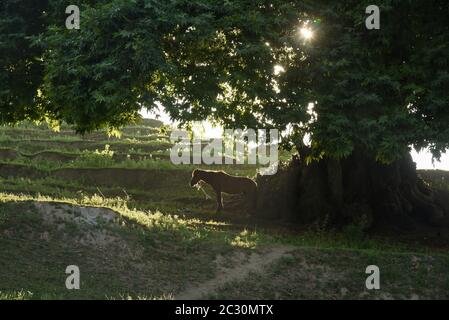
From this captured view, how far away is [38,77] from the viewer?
25.3 metres

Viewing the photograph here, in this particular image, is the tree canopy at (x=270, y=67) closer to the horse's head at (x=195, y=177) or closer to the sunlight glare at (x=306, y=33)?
the sunlight glare at (x=306, y=33)

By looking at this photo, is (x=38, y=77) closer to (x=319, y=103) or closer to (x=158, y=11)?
(x=158, y=11)

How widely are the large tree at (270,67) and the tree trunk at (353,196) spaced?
228 inches

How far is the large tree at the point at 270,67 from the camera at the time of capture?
794 inches

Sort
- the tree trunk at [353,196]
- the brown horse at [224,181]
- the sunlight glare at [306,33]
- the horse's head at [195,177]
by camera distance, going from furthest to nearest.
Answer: the horse's head at [195,177] → the brown horse at [224,181] → the tree trunk at [353,196] → the sunlight glare at [306,33]

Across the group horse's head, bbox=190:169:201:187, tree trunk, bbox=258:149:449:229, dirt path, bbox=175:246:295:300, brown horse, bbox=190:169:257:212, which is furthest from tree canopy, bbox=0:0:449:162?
horse's head, bbox=190:169:201:187

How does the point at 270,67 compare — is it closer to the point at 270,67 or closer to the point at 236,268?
the point at 270,67

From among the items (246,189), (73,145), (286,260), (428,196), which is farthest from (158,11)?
(73,145)

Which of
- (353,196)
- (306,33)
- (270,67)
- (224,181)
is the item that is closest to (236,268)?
(270,67)

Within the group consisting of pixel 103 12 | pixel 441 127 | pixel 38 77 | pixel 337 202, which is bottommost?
pixel 337 202

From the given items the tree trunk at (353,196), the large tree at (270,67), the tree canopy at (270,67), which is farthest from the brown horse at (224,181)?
the tree canopy at (270,67)

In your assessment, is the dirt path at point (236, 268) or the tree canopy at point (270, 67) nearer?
the dirt path at point (236, 268)

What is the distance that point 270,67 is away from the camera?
21.6m

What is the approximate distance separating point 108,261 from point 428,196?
17.7 metres
